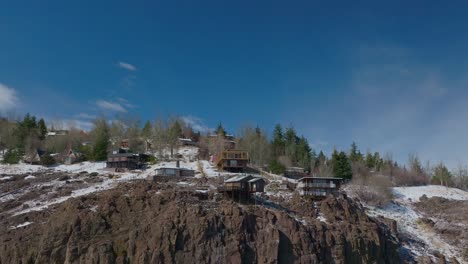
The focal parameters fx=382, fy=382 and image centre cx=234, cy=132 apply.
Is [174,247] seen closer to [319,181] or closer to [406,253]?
[319,181]

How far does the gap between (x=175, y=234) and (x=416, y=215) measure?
4724cm

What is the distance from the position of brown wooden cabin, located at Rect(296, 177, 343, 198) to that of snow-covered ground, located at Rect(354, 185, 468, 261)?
387 inches

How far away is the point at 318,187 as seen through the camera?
5722cm

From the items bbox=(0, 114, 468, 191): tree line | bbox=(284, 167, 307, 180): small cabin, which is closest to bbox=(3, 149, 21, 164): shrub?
bbox=(0, 114, 468, 191): tree line

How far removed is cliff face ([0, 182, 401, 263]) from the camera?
1442 inches

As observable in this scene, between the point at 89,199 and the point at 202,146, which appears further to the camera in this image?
the point at 202,146

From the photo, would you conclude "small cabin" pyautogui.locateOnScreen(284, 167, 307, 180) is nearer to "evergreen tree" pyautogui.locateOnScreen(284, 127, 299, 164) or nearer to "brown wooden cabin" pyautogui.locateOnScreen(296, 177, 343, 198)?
"evergreen tree" pyautogui.locateOnScreen(284, 127, 299, 164)

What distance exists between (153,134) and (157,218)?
191ft

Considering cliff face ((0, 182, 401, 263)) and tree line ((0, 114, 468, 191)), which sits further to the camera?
tree line ((0, 114, 468, 191))

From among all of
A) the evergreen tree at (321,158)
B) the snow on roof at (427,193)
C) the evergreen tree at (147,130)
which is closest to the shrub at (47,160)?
the evergreen tree at (147,130)

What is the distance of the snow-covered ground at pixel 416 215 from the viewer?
176ft

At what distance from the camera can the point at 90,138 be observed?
340 feet

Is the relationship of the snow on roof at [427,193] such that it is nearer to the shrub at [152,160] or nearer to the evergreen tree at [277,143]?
the evergreen tree at [277,143]

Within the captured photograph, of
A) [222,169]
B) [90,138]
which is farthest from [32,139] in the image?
[222,169]
